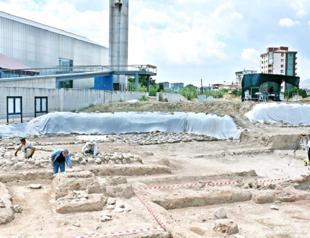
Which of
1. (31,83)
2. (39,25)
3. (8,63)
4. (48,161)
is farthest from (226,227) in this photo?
(39,25)

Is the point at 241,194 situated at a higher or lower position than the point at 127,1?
lower

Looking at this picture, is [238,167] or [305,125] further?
[305,125]

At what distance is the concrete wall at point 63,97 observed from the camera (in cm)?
2481

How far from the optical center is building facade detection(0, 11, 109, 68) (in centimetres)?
4069

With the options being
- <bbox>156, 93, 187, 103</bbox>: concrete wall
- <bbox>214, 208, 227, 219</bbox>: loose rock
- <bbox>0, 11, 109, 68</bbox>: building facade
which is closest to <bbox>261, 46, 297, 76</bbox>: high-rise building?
<bbox>0, 11, 109, 68</bbox>: building facade

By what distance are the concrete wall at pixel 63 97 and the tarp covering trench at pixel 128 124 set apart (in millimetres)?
2645

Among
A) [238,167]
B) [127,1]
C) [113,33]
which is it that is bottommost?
[238,167]

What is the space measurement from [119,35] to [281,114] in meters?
24.2

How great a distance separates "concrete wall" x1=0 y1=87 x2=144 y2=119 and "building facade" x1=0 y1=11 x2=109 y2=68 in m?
12.6

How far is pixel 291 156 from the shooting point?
18.3m

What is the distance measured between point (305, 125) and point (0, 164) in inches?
781

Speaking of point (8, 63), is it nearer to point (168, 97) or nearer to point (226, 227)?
point (168, 97)

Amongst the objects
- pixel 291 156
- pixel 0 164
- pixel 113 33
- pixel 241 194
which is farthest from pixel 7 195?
pixel 113 33

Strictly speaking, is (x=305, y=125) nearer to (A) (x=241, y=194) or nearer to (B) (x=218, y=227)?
(A) (x=241, y=194)
